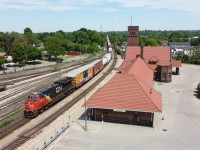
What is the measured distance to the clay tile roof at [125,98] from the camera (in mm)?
38156

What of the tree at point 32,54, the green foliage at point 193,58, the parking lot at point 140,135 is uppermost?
the tree at point 32,54

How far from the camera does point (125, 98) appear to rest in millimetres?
39531

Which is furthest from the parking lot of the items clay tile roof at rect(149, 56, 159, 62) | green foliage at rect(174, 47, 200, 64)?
green foliage at rect(174, 47, 200, 64)

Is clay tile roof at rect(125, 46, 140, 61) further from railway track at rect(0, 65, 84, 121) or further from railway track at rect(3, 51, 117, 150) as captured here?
railway track at rect(3, 51, 117, 150)

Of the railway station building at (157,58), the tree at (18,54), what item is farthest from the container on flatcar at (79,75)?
the tree at (18,54)

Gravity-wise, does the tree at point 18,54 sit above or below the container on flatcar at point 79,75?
above

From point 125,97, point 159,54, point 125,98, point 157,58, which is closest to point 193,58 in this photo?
point 159,54

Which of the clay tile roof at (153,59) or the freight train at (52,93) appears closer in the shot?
the freight train at (52,93)

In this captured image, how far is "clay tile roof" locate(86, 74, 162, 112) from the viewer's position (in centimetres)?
3816

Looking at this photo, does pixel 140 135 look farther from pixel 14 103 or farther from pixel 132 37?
pixel 132 37

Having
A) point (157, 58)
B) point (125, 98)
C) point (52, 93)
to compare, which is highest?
point (157, 58)

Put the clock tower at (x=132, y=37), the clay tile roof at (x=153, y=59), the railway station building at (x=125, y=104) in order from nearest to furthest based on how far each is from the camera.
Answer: the railway station building at (x=125, y=104) < the clay tile roof at (x=153, y=59) < the clock tower at (x=132, y=37)

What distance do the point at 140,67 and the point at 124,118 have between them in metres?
22.3

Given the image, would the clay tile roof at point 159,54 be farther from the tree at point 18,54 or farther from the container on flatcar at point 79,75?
the tree at point 18,54
